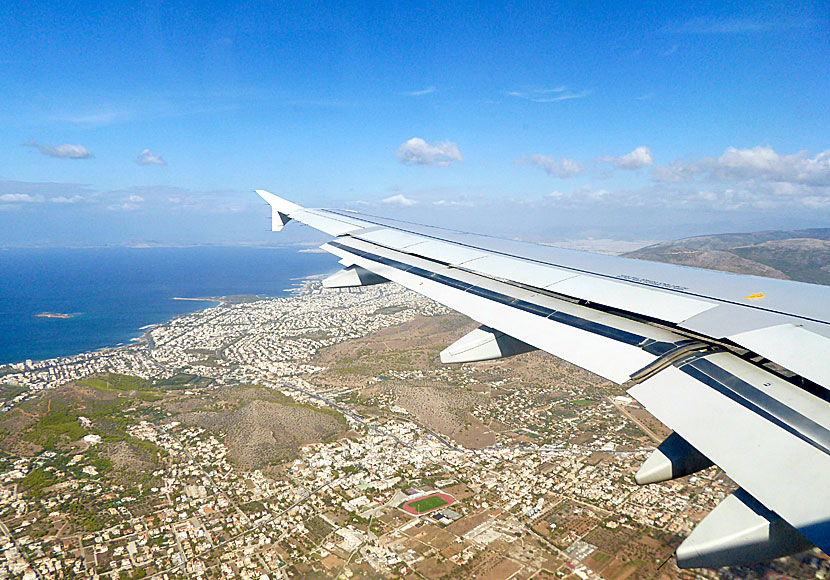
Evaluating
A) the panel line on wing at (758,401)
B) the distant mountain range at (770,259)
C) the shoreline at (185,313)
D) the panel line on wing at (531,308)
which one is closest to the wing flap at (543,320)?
the panel line on wing at (531,308)

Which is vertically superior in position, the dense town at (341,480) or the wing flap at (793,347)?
the wing flap at (793,347)

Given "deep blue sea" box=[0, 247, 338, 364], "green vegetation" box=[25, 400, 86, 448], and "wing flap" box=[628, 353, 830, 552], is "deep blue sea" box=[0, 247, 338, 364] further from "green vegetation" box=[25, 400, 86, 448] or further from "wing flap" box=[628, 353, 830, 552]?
"wing flap" box=[628, 353, 830, 552]

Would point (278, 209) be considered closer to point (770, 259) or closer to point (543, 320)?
point (543, 320)

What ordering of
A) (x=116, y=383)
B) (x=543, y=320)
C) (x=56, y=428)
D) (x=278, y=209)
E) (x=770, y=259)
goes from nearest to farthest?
(x=543, y=320) → (x=278, y=209) → (x=56, y=428) → (x=116, y=383) → (x=770, y=259)

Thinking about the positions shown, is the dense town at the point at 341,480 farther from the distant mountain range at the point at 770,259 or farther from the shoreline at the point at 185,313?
the distant mountain range at the point at 770,259

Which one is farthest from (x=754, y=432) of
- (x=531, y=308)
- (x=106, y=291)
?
(x=106, y=291)

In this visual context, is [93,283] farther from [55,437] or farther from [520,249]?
[520,249]
